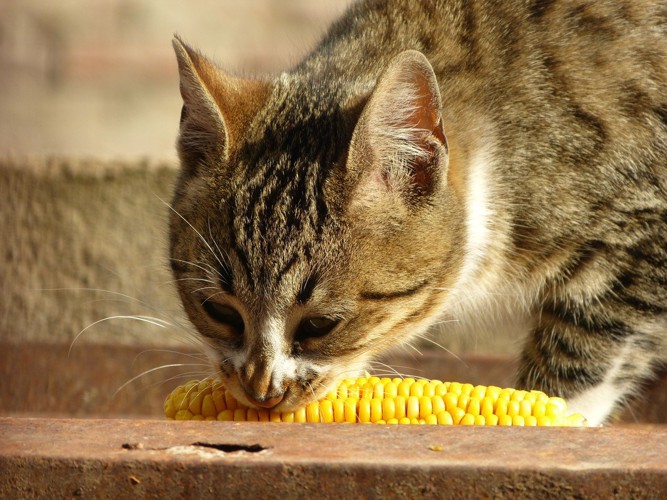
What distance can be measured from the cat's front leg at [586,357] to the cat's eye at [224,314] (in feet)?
3.47

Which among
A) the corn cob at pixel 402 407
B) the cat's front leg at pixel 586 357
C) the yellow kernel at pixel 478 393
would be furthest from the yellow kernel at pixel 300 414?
the cat's front leg at pixel 586 357

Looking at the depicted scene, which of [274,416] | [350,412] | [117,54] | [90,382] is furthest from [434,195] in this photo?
[117,54]

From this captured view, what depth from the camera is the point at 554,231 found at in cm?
276

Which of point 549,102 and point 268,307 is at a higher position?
Result: point 549,102

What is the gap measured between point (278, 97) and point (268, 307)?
2.18 feet

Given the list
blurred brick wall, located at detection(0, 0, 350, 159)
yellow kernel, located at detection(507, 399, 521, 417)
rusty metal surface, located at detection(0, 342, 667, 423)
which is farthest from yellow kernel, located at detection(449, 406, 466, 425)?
blurred brick wall, located at detection(0, 0, 350, 159)

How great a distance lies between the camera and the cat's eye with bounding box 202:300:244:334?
2.40 m

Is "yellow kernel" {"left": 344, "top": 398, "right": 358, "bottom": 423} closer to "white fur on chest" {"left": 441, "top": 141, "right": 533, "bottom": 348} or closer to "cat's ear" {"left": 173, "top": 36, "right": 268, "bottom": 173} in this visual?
"white fur on chest" {"left": 441, "top": 141, "right": 533, "bottom": 348}

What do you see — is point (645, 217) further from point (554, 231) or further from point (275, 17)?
point (275, 17)

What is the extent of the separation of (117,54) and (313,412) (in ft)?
12.6

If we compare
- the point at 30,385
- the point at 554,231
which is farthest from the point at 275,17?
the point at 554,231

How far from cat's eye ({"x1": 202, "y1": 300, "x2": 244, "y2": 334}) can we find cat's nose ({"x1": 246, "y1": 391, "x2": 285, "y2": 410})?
0.67 feet

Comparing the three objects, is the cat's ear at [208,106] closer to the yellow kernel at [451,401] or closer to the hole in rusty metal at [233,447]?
the yellow kernel at [451,401]

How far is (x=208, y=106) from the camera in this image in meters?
2.45
